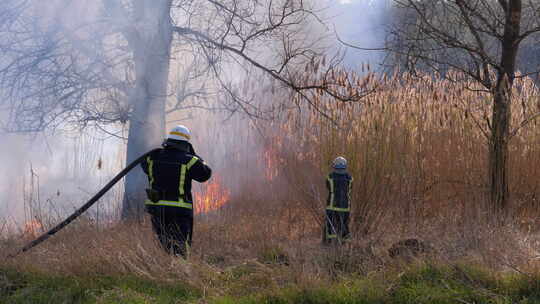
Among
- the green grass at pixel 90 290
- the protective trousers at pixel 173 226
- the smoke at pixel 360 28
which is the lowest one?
the green grass at pixel 90 290

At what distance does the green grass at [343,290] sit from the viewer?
159 inches

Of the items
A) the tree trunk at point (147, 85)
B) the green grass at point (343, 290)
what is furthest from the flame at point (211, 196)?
the green grass at point (343, 290)

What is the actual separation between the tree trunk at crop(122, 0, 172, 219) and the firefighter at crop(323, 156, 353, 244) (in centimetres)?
311

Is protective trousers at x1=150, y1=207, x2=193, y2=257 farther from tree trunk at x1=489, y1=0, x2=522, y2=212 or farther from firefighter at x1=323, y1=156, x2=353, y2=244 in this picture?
tree trunk at x1=489, y1=0, x2=522, y2=212

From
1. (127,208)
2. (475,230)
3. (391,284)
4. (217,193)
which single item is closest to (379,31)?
(217,193)

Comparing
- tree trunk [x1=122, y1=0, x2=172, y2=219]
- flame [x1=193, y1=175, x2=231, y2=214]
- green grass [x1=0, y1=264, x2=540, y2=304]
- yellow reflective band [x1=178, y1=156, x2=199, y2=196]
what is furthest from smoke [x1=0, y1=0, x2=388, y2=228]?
green grass [x1=0, y1=264, x2=540, y2=304]

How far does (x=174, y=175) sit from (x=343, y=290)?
197cm

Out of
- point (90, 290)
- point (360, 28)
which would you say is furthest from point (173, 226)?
point (360, 28)

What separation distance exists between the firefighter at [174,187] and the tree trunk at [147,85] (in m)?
2.78

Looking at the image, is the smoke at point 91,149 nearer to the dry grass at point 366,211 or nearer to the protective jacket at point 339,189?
the dry grass at point 366,211

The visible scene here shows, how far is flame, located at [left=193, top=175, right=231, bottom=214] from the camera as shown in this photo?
8656 millimetres

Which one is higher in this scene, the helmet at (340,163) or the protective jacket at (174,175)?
the helmet at (340,163)

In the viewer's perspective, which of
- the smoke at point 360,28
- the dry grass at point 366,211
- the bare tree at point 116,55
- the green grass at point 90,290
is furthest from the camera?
the smoke at point 360,28

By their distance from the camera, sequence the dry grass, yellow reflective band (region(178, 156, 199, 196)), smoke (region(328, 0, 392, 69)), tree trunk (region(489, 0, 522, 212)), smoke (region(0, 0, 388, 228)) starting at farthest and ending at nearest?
smoke (region(328, 0, 392, 69)) < smoke (region(0, 0, 388, 228)) < tree trunk (region(489, 0, 522, 212)) < yellow reflective band (region(178, 156, 199, 196)) < the dry grass
